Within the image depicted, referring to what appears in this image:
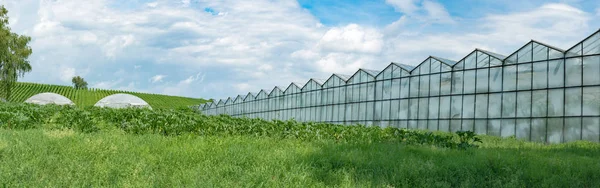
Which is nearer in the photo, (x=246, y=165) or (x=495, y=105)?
(x=246, y=165)

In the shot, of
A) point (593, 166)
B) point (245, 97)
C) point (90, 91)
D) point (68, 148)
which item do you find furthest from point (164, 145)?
point (90, 91)

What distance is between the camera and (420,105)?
31.6 m

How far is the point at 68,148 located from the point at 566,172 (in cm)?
973

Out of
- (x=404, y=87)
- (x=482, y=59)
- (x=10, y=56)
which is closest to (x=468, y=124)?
(x=482, y=59)

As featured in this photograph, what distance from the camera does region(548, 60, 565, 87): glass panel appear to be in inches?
981

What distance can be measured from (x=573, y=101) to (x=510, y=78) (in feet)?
11.7

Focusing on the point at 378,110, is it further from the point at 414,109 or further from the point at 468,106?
the point at 468,106

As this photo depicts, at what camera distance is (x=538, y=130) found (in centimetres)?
2561

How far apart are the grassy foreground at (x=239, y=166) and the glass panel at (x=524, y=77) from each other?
52.6 ft

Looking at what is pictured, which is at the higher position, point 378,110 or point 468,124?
point 378,110

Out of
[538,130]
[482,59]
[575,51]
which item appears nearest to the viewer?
[575,51]

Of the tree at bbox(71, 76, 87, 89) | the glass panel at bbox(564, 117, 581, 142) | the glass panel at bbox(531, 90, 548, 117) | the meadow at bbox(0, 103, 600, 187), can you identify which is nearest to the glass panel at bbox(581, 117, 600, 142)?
the glass panel at bbox(564, 117, 581, 142)

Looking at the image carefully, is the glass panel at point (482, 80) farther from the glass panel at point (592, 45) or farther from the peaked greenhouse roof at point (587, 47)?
the glass panel at point (592, 45)

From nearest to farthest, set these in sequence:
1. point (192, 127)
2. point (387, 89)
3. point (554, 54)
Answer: point (192, 127)
point (554, 54)
point (387, 89)
